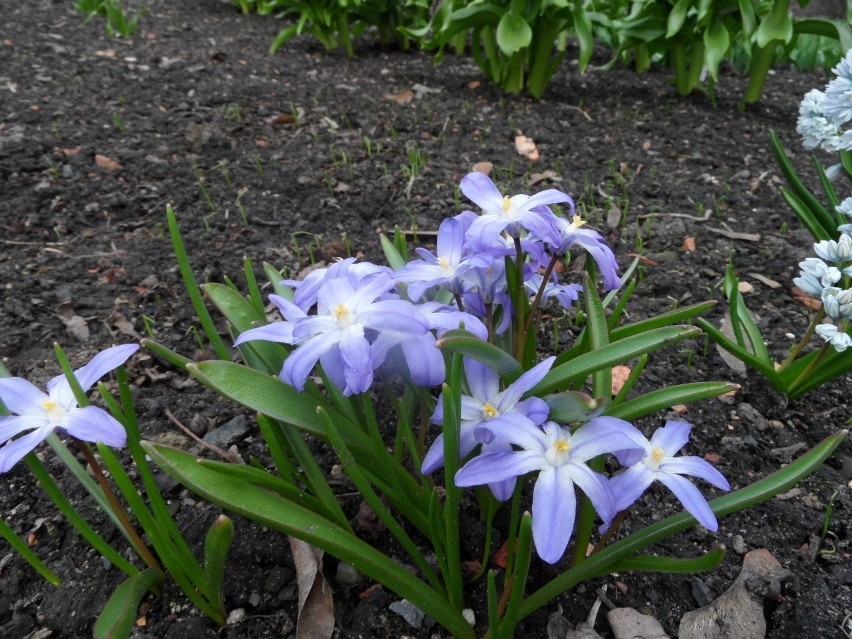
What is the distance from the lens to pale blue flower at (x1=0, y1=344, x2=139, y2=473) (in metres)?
0.95

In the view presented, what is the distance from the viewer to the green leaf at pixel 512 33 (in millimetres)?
3352

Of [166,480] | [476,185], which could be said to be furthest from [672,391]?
[166,480]

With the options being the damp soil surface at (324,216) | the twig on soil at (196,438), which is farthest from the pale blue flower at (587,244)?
the twig on soil at (196,438)

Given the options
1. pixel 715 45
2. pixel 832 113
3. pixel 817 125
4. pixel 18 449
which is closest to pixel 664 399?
pixel 18 449

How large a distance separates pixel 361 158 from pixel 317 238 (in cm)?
74

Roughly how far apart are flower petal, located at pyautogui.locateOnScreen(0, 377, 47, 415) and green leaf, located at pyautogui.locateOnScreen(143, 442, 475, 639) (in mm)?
227

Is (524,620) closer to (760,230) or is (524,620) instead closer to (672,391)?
(672,391)

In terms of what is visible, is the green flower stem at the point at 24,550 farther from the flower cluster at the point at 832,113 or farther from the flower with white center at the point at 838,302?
the flower cluster at the point at 832,113

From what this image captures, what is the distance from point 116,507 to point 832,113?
2.01 meters

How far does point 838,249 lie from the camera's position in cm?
149

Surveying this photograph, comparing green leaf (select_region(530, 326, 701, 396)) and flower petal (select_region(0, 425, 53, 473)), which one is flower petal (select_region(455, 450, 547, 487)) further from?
flower petal (select_region(0, 425, 53, 473))

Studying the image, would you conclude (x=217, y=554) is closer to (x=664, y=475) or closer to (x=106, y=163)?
(x=664, y=475)

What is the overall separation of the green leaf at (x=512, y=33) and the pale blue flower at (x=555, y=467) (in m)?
2.85

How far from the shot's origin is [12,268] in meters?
2.33
